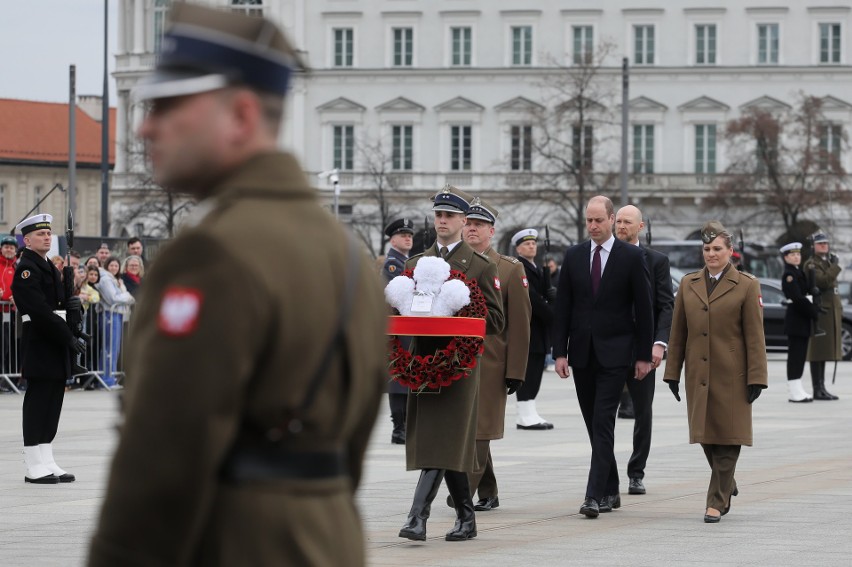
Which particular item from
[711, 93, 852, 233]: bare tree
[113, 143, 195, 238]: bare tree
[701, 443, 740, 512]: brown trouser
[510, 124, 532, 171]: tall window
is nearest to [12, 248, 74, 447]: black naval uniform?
[701, 443, 740, 512]: brown trouser

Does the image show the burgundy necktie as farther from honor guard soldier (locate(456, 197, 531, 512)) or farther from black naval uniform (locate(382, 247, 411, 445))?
black naval uniform (locate(382, 247, 411, 445))

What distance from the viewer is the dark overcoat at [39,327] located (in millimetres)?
12766

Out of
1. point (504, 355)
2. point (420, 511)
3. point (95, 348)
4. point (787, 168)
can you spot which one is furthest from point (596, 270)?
point (787, 168)

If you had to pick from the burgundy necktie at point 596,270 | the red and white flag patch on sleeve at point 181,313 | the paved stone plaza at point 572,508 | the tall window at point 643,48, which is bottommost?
the paved stone plaza at point 572,508

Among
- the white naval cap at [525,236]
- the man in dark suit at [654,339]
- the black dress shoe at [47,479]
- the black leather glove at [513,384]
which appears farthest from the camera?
the white naval cap at [525,236]

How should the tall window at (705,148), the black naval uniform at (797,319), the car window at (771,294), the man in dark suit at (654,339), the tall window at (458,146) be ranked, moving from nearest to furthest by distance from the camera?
the man in dark suit at (654,339), the black naval uniform at (797,319), the car window at (771,294), the tall window at (705,148), the tall window at (458,146)

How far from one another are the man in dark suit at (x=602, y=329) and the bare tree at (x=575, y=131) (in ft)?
199

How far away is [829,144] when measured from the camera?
276 feet

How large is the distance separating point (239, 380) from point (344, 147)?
88.4 meters

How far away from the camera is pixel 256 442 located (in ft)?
10.7

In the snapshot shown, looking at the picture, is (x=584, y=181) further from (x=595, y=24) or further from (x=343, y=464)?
(x=343, y=464)

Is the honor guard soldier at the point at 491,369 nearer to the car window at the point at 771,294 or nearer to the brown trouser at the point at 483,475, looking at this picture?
the brown trouser at the point at 483,475

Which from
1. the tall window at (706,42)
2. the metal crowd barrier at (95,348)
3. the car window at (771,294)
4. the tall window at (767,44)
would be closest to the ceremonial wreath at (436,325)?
the metal crowd barrier at (95,348)

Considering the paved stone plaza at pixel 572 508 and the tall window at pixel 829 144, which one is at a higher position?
the tall window at pixel 829 144
